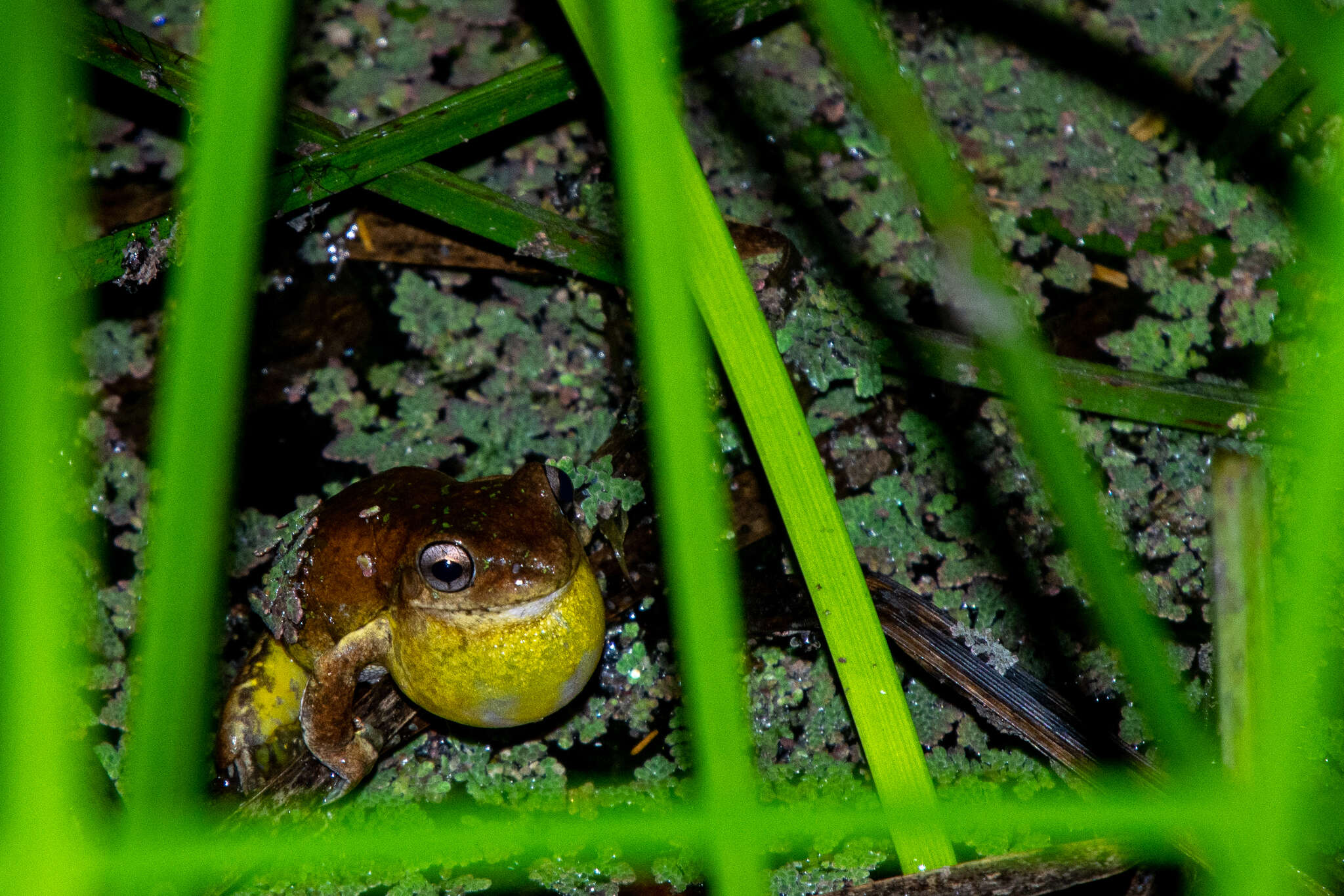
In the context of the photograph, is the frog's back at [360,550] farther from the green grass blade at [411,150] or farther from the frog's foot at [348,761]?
the green grass blade at [411,150]

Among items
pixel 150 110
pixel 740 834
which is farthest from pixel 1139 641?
pixel 150 110

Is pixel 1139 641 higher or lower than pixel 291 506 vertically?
lower

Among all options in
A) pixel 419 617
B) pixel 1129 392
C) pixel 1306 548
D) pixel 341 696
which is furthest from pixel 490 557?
pixel 1129 392

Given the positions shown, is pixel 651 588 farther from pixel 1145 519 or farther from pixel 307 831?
pixel 1145 519

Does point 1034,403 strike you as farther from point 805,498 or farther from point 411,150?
point 411,150

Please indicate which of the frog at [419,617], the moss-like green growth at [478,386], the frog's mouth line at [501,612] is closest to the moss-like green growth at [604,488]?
the moss-like green growth at [478,386]

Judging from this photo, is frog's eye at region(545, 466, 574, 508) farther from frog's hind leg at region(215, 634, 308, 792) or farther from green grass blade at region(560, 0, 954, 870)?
frog's hind leg at region(215, 634, 308, 792)
